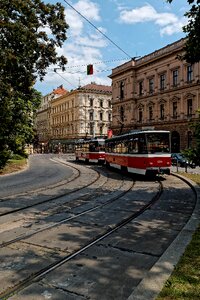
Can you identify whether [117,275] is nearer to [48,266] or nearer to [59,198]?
[48,266]

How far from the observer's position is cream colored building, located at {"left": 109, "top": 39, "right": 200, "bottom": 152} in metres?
45.4

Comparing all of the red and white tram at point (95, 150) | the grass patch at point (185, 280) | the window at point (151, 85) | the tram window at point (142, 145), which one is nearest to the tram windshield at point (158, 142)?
the tram window at point (142, 145)

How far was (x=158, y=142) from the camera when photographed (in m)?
18.4

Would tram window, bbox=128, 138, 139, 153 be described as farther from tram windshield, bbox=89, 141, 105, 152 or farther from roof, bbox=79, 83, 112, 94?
roof, bbox=79, 83, 112, 94

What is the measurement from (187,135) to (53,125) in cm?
→ 6235

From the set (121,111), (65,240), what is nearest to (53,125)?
(121,111)

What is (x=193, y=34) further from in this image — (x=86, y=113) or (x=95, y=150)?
(x=86, y=113)

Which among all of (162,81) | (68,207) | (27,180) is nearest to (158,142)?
(27,180)

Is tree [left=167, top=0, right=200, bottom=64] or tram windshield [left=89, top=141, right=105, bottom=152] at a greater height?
tree [left=167, top=0, right=200, bottom=64]

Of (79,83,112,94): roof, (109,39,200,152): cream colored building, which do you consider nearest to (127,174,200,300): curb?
(109,39,200,152): cream colored building

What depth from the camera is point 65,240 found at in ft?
22.7

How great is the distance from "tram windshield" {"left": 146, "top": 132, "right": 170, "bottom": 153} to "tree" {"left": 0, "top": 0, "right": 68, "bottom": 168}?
6429 millimetres

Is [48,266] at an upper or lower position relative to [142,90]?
lower

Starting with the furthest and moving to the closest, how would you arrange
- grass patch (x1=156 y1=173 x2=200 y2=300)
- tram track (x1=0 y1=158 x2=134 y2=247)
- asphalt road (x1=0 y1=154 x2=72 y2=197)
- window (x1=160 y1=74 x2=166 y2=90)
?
window (x1=160 y1=74 x2=166 y2=90) < asphalt road (x1=0 y1=154 x2=72 y2=197) < tram track (x1=0 y1=158 x2=134 y2=247) < grass patch (x1=156 y1=173 x2=200 y2=300)
